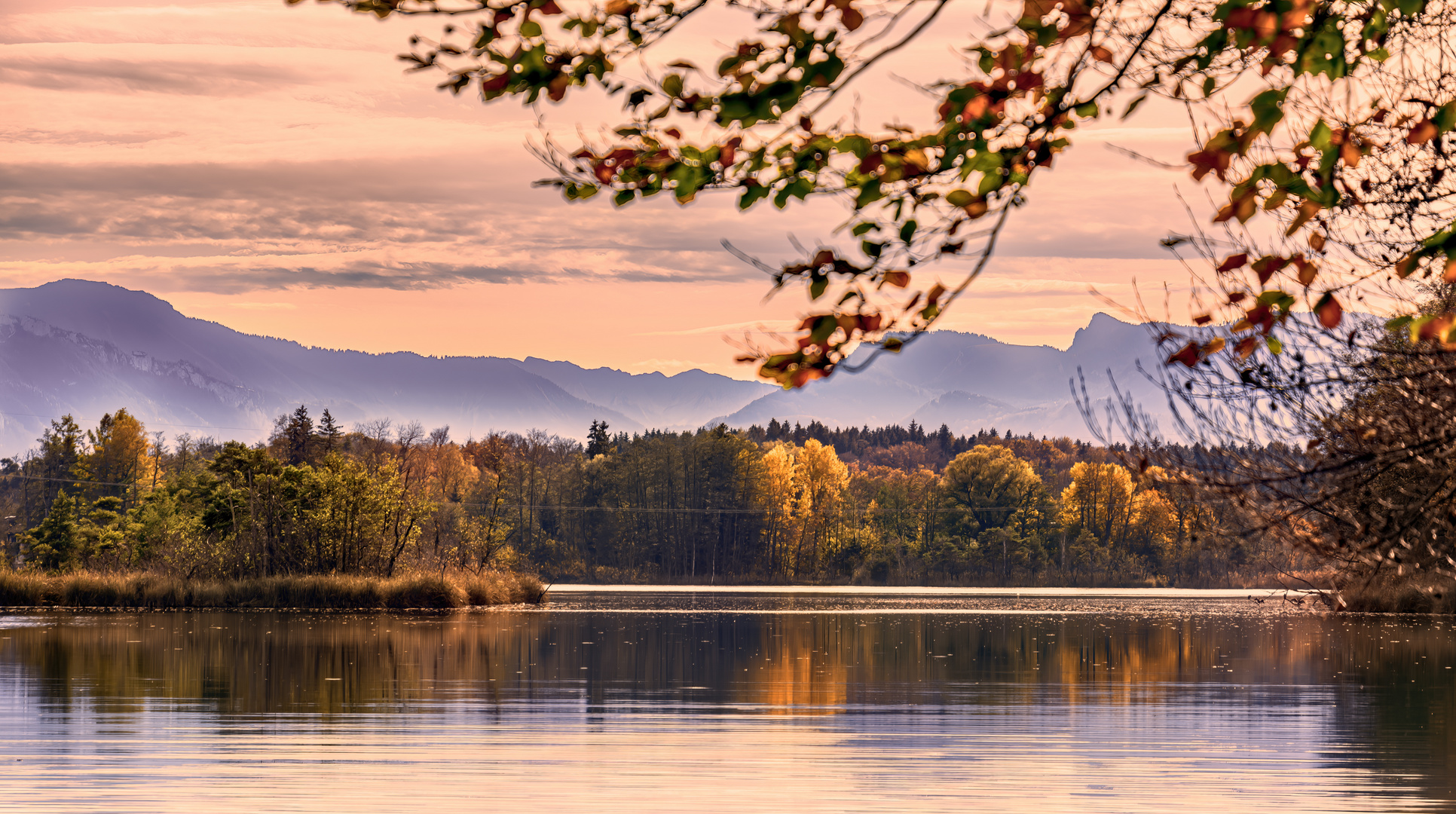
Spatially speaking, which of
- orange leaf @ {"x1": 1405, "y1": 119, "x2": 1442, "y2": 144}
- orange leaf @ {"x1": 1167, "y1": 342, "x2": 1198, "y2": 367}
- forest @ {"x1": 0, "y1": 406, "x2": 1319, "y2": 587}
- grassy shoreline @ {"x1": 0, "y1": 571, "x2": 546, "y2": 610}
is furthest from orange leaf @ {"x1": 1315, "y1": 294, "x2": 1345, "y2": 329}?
forest @ {"x1": 0, "y1": 406, "x2": 1319, "y2": 587}

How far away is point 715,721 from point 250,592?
129 feet

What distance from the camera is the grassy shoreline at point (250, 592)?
5538 cm

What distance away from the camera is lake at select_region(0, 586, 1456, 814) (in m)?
14.7

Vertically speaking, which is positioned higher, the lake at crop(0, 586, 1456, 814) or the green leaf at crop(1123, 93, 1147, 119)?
the green leaf at crop(1123, 93, 1147, 119)

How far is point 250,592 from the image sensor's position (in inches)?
2190

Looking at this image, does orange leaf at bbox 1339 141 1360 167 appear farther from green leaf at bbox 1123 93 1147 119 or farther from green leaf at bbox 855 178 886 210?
green leaf at bbox 855 178 886 210

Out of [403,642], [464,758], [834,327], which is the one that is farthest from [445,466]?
[834,327]

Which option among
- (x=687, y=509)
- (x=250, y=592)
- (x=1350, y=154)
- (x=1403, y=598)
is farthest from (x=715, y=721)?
(x=687, y=509)

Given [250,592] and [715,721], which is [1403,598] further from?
[250,592]

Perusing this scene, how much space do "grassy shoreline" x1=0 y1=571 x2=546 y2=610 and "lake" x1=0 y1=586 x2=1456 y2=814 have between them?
12866mm

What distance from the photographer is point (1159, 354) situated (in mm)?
18281

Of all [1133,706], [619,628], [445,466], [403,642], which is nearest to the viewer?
[1133,706]

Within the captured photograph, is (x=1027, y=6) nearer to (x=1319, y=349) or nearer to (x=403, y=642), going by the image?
(x=1319, y=349)

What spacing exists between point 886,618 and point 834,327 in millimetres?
50819
